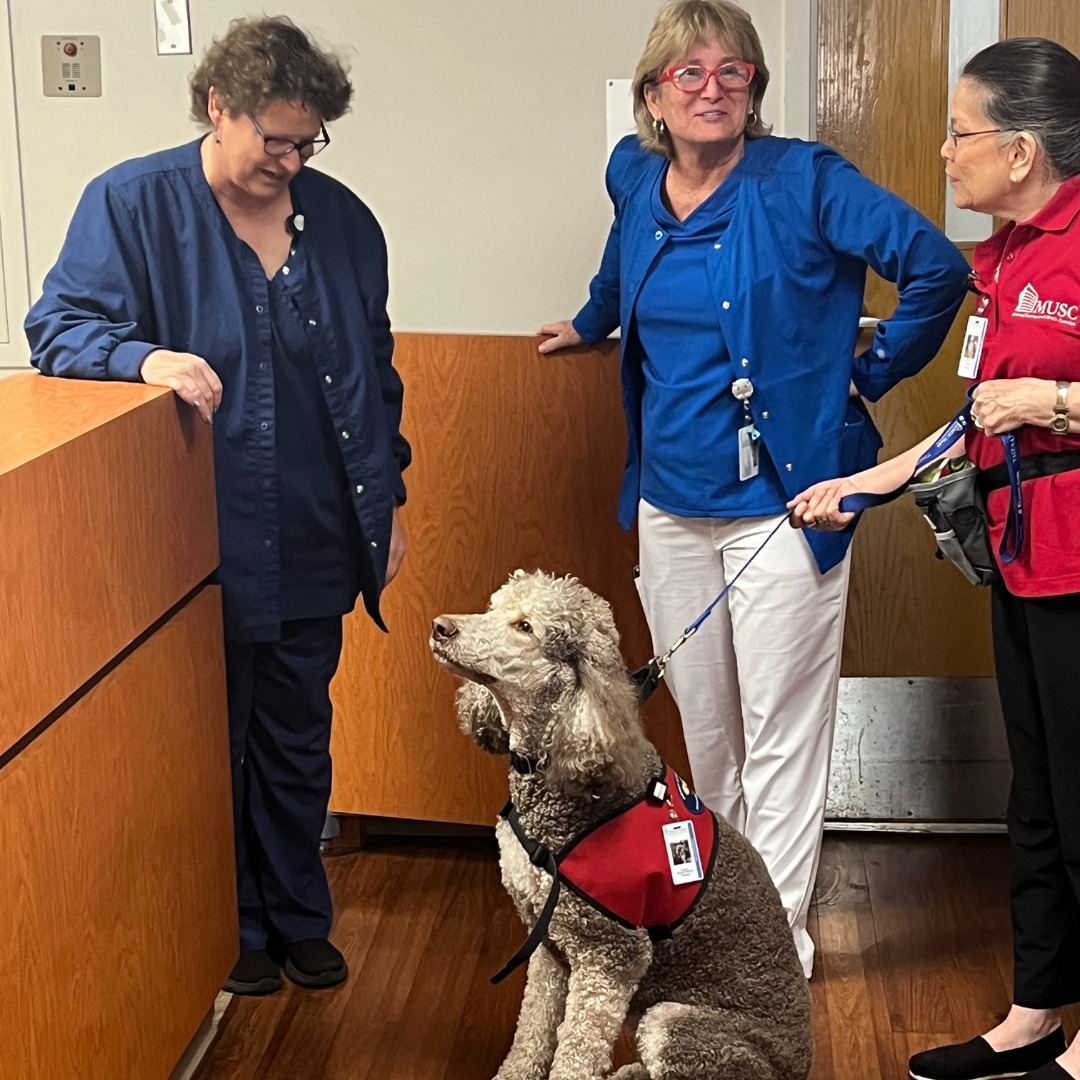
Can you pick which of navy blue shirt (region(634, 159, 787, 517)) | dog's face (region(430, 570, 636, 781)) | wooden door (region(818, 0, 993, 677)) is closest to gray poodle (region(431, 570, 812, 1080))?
dog's face (region(430, 570, 636, 781))

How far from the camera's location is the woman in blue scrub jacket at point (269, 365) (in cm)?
221

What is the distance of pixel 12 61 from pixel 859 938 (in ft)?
9.03

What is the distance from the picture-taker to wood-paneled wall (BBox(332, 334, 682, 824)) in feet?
9.48

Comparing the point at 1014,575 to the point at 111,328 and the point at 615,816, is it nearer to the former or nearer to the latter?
the point at 615,816

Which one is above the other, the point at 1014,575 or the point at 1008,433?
the point at 1008,433

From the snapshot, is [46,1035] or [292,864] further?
[292,864]

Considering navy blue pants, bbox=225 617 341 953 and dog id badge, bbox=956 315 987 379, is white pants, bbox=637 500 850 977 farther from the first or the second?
navy blue pants, bbox=225 617 341 953

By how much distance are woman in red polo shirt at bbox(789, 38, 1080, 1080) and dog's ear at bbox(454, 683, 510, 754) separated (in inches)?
22.3

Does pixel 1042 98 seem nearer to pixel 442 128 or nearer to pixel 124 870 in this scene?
pixel 124 870

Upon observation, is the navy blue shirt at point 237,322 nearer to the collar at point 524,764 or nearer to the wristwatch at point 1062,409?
the collar at point 524,764

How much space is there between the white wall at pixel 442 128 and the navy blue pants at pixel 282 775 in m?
1.06

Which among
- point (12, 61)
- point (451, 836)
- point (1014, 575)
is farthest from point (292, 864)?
point (12, 61)

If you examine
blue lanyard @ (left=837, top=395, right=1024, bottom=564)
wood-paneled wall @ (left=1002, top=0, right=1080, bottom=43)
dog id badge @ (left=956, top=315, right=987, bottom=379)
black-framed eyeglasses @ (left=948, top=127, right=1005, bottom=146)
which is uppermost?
wood-paneled wall @ (left=1002, top=0, right=1080, bottom=43)

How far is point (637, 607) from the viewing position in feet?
9.75
